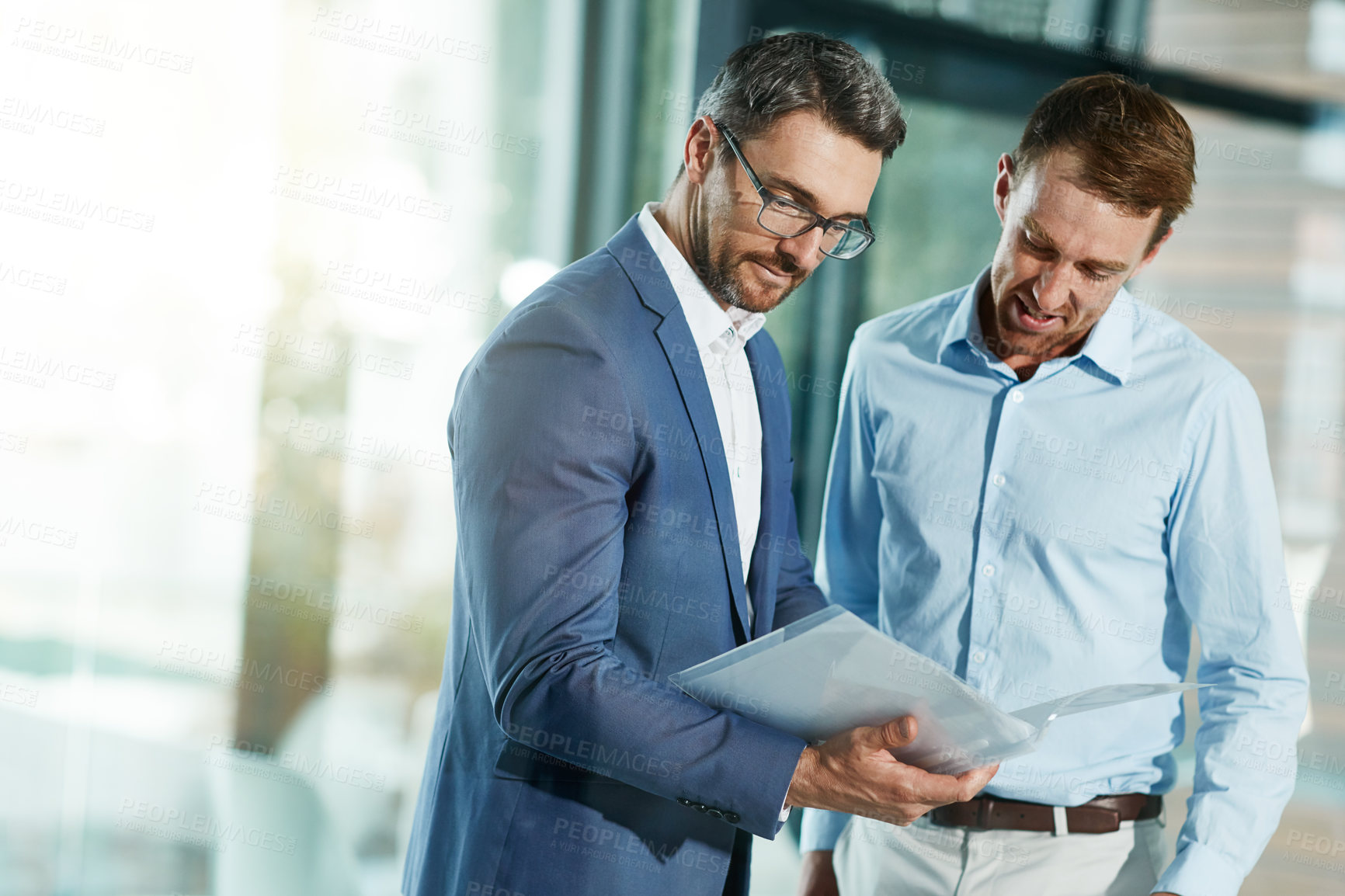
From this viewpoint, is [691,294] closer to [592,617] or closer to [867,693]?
[592,617]

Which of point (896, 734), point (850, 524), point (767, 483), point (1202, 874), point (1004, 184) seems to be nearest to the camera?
point (896, 734)

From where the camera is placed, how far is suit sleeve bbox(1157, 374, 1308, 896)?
129cm

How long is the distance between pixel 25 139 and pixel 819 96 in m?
1.82

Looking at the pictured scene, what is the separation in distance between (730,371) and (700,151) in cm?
31

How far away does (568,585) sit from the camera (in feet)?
3.51

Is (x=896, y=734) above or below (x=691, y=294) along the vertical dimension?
below

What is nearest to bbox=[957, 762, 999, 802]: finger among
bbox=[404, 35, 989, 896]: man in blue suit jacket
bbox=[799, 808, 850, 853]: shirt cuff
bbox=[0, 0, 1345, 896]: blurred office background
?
bbox=[404, 35, 989, 896]: man in blue suit jacket

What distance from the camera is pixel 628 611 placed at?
1177 mm

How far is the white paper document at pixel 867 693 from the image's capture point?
3.22 feet

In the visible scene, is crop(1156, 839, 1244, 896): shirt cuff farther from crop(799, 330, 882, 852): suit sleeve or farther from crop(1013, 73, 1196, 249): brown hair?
crop(1013, 73, 1196, 249): brown hair

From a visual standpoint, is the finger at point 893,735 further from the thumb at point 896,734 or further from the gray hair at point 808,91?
the gray hair at point 808,91

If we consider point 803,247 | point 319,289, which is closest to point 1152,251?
point 803,247

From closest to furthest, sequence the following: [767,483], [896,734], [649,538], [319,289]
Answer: [896,734] < [649,538] < [767,483] < [319,289]

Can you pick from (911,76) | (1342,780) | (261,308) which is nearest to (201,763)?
(261,308)
